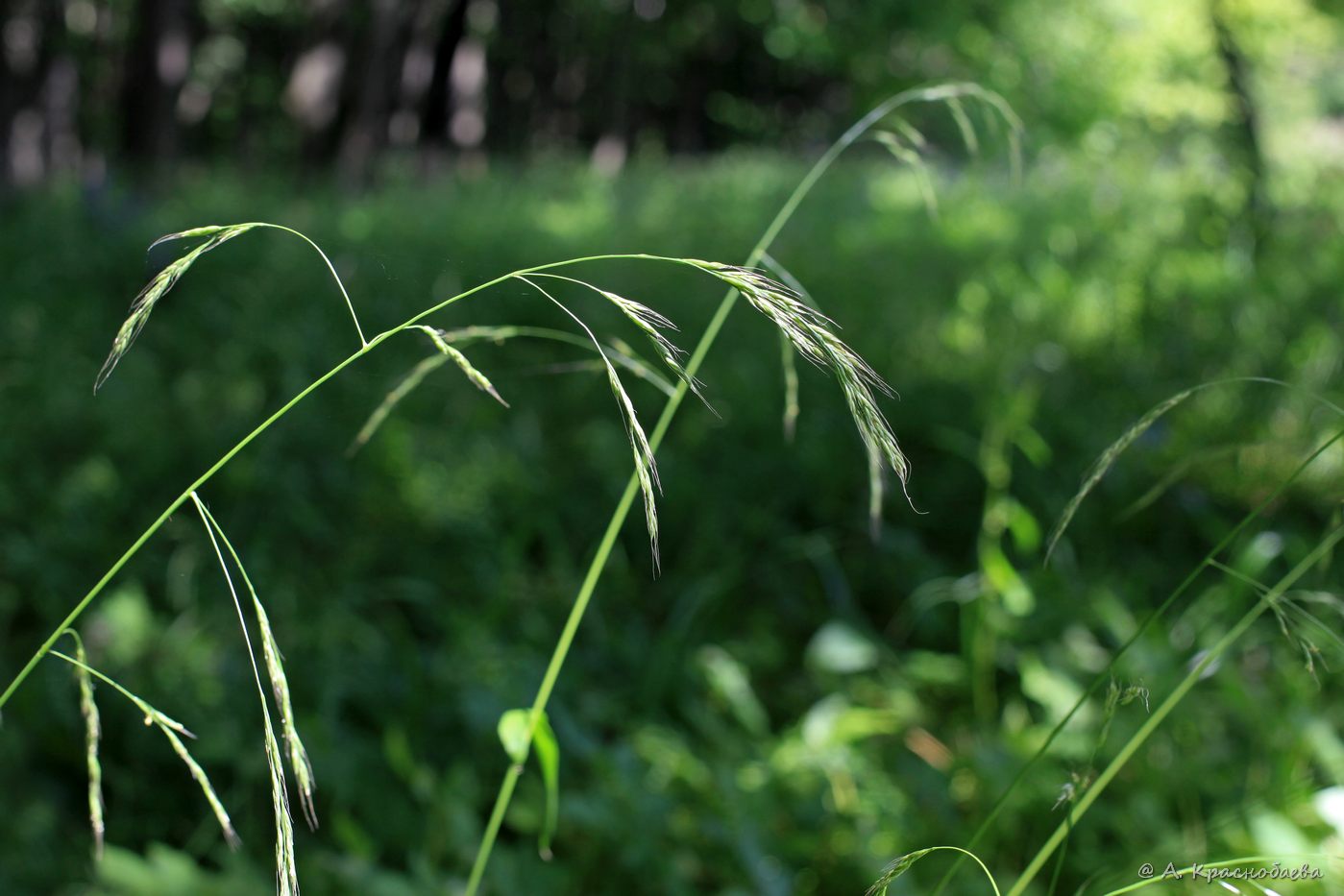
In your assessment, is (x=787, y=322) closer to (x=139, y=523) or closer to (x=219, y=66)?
(x=139, y=523)

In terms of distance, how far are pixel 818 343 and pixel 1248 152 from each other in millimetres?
5768

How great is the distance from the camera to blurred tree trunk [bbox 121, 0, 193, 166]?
31.2 feet

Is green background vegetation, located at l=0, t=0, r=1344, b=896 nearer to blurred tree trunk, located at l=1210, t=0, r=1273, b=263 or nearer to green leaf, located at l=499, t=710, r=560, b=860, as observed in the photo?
blurred tree trunk, located at l=1210, t=0, r=1273, b=263

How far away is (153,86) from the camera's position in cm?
970

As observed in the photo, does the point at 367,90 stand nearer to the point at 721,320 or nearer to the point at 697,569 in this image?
the point at 697,569

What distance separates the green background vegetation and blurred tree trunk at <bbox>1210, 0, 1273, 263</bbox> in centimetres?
3

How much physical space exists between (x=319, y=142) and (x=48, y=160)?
13.5 meters

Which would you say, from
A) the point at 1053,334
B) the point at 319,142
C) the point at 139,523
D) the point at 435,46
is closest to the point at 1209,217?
the point at 1053,334

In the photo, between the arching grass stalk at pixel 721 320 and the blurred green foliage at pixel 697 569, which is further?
the blurred green foliage at pixel 697 569

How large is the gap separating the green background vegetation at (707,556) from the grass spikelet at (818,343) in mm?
257

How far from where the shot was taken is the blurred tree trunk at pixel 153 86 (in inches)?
375

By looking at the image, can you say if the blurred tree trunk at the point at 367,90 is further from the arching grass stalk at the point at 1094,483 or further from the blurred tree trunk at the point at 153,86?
the arching grass stalk at the point at 1094,483

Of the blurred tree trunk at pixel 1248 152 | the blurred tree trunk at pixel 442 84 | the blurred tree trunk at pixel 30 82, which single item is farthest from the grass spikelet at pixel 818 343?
the blurred tree trunk at pixel 442 84

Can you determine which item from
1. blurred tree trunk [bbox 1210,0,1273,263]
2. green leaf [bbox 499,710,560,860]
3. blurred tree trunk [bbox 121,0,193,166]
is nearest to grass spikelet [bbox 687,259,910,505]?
green leaf [bbox 499,710,560,860]
